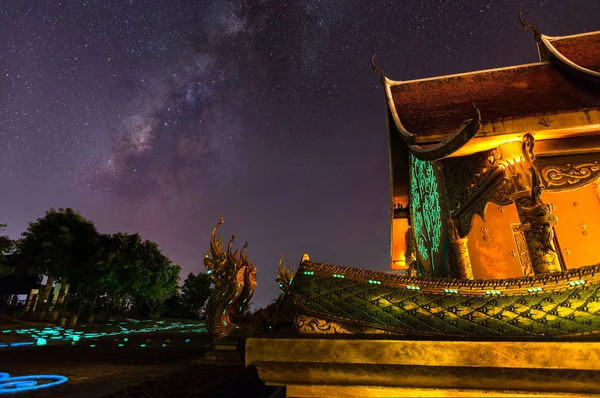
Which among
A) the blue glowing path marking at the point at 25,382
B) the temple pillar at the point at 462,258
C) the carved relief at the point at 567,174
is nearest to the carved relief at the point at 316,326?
the blue glowing path marking at the point at 25,382

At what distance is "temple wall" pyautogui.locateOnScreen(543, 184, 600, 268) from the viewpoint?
7.22 metres

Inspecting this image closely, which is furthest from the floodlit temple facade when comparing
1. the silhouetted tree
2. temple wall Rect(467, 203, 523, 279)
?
the silhouetted tree

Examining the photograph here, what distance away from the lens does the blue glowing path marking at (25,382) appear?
4172 mm

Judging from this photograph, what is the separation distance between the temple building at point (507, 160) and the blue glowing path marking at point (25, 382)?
7131 mm

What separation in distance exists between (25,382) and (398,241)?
14.2 metres

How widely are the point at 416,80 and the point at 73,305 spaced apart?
37414 mm

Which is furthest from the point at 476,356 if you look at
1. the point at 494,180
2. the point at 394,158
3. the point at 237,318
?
the point at 394,158

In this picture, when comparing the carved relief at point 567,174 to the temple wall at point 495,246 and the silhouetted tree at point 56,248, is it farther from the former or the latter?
the silhouetted tree at point 56,248

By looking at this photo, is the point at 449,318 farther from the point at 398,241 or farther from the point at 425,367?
the point at 398,241

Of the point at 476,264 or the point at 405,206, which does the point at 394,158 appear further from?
the point at 476,264

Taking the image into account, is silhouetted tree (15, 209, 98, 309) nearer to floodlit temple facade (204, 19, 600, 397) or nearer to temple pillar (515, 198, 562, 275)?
floodlit temple facade (204, 19, 600, 397)

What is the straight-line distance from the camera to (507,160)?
532cm

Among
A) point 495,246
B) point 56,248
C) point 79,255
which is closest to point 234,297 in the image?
point 495,246

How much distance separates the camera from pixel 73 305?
1209 inches
